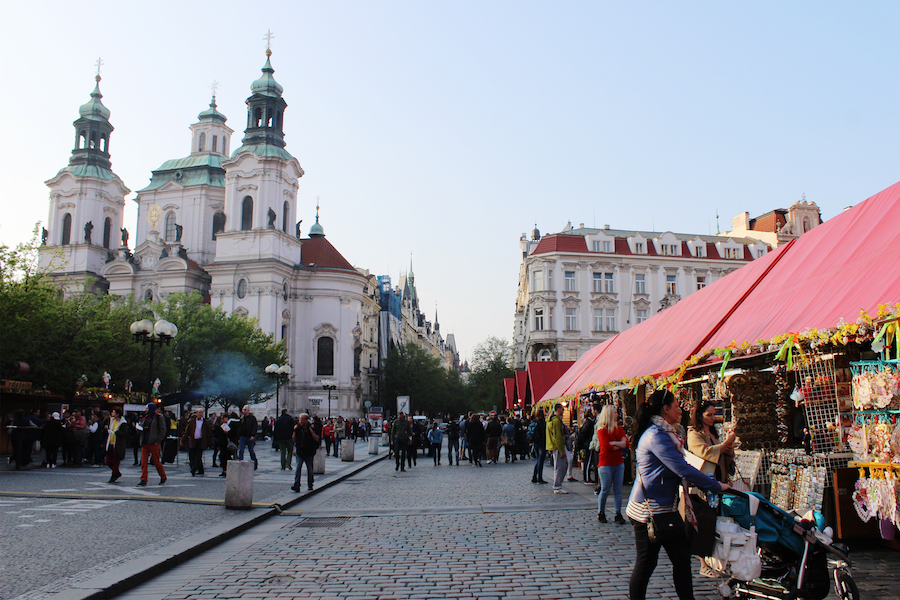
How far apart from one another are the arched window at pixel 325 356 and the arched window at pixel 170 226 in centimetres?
1872

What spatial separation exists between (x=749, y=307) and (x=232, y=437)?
1507 cm

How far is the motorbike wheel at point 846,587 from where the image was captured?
204 inches

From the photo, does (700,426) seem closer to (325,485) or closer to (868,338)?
(868,338)

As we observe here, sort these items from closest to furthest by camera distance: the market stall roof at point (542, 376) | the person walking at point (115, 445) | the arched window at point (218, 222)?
the person walking at point (115, 445) → the market stall roof at point (542, 376) → the arched window at point (218, 222)

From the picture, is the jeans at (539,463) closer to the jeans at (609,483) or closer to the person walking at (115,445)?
the jeans at (609,483)

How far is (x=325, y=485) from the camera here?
16391 mm

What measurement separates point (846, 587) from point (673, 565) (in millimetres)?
1286

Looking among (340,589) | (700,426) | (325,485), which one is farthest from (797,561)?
(325,485)

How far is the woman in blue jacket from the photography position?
5.12 meters

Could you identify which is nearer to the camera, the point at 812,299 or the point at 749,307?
the point at 812,299

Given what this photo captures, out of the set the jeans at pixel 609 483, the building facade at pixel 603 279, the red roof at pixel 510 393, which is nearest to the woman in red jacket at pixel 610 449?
the jeans at pixel 609 483

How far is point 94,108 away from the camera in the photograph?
66.7 metres

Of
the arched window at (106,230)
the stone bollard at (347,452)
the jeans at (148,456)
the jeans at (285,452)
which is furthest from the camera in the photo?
the arched window at (106,230)

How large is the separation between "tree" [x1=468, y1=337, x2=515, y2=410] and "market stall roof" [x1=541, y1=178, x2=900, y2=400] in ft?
170
